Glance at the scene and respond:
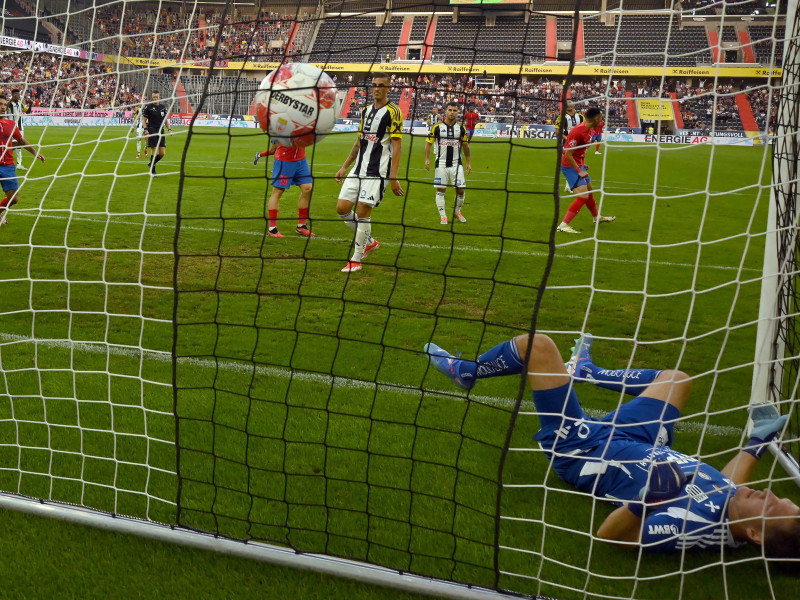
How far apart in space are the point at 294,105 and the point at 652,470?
233cm

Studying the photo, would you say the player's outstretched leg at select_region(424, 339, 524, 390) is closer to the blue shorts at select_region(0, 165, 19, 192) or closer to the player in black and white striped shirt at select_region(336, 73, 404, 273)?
the player in black and white striped shirt at select_region(336, 73, 404, 273)

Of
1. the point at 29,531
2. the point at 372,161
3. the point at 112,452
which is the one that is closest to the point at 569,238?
the point at 372,161

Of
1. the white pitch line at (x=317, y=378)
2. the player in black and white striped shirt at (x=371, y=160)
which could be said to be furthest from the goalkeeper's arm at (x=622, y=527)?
the player in black and white striped shirt at (x=371, y=160)

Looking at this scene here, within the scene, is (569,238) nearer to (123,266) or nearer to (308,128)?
(123,266)

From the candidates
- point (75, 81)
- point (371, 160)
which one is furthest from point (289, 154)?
point (75, 81)

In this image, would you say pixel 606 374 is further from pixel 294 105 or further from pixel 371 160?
pixel 371 160

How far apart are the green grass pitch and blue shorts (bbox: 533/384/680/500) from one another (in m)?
0.17

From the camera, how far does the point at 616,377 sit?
3.72 meters

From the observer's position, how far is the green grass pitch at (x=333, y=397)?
8.98 ft

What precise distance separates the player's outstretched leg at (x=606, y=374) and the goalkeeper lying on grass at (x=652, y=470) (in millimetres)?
20

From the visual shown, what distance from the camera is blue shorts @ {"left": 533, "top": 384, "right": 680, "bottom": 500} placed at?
2.92 metres

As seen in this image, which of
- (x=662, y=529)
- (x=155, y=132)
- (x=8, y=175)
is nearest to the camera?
(x=662, y=529)

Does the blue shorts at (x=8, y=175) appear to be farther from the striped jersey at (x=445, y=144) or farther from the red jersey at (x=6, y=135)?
the striped jersey at (x=445, y=144)

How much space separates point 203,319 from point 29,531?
110 inches
